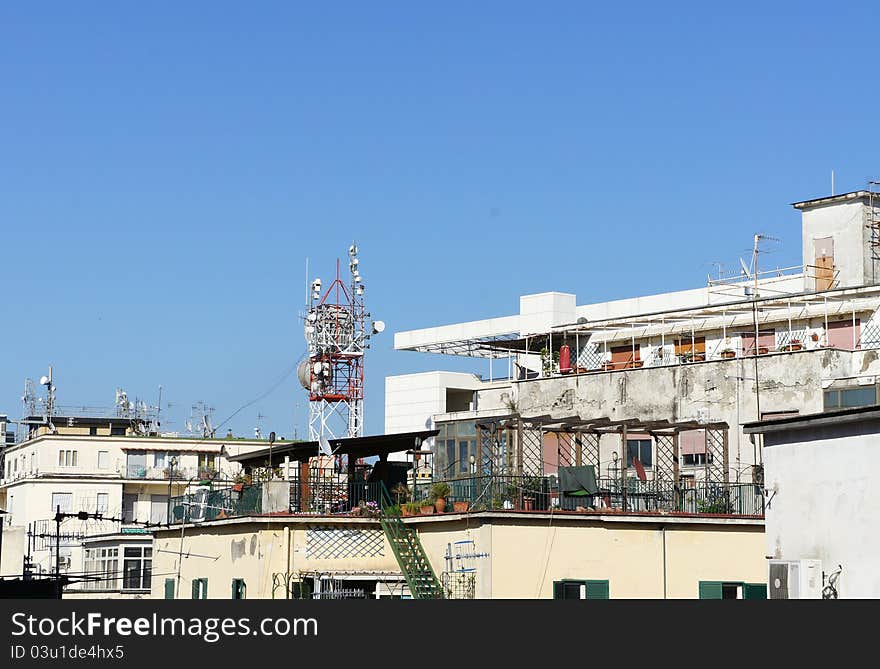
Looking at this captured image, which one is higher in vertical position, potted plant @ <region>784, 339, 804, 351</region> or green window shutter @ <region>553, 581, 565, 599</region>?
potted plant @ <region>784, 339, 804, 351</region>

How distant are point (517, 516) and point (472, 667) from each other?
16.0 m

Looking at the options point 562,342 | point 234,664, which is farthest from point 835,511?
point 562,342

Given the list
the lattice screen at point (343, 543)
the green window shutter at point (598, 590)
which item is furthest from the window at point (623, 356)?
the green window shutter at point (598, 590)

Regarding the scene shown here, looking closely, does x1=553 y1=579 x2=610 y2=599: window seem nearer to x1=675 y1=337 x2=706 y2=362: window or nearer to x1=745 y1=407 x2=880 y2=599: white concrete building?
x1=745 y1=407 x2=880 y2=599: white concrete building

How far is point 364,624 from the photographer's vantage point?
19641mm

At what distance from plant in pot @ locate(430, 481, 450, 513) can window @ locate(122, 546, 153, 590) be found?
31.4 m

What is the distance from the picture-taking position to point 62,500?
92125mm

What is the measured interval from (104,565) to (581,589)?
3866 centimetres

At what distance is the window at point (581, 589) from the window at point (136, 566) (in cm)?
3409

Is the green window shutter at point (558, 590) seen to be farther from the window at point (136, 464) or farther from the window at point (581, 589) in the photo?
the window at point (136, 464)

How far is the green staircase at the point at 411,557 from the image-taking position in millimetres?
36062

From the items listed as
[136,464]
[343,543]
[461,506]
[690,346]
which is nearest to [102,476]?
[136,464]

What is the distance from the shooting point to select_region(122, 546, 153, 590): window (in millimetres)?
66688

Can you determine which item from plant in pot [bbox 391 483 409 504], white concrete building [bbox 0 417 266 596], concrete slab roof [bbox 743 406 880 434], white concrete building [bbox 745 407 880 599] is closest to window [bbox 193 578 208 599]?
plant in pot [bbox 391 483 409 504]
